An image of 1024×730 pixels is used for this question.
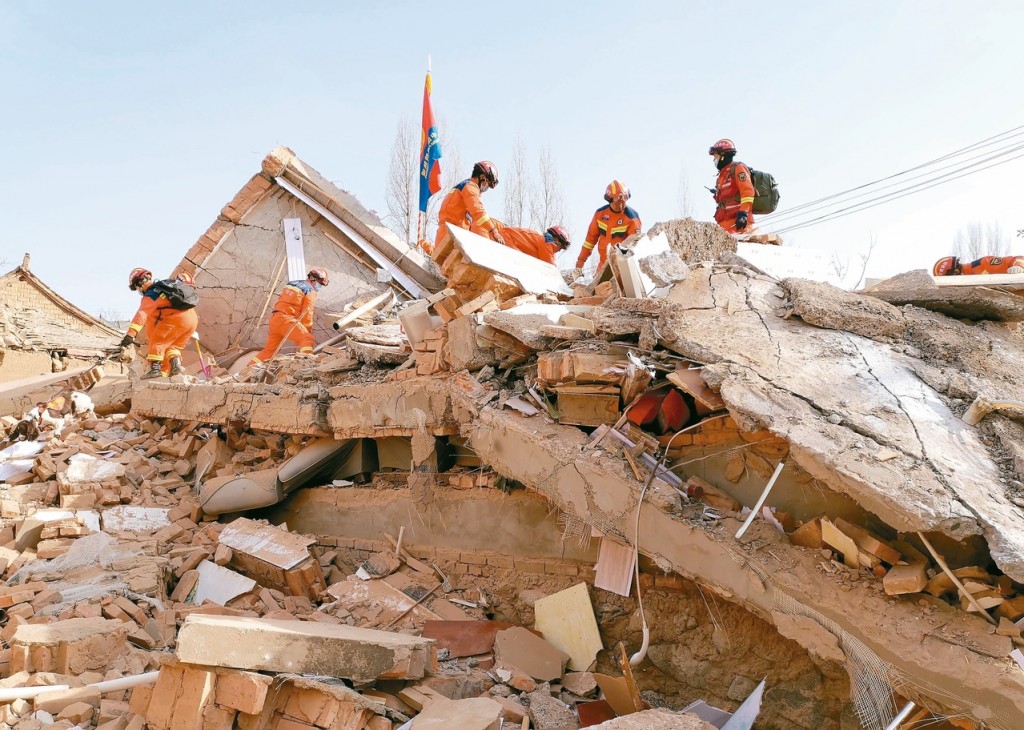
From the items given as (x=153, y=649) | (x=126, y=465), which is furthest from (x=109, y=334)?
(x=153, y=649)

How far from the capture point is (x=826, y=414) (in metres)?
3.17

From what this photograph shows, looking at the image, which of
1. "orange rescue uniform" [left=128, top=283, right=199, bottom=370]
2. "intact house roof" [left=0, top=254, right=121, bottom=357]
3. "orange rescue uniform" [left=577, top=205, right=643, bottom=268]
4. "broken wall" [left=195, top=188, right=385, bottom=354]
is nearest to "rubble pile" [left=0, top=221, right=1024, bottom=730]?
"orange rescue uniform" [left=128, top=283, right=199, bottom=370]

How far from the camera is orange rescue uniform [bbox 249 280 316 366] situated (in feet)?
28.4

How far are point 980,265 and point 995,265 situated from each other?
1.45ft

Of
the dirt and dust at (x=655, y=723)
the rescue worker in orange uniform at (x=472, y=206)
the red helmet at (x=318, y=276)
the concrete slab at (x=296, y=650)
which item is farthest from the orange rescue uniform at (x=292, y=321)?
the dirt and dust at (x=655, y=723)

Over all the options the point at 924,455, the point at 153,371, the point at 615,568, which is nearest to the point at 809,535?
the point at 924,455

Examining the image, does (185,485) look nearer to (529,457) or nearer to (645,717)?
(529,457)

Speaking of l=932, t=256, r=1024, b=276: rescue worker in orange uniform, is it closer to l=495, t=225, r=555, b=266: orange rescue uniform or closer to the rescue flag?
l=495, t=225, r=555, b=266: orange rescue uniform

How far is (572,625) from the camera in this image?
438cm

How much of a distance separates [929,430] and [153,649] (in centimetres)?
467

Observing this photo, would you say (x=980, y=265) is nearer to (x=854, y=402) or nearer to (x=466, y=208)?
(x=466, y=208)

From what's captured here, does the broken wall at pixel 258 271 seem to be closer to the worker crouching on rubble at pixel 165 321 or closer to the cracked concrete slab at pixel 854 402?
the worker crouching on rubble at pixel 165 321

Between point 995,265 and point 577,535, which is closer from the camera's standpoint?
point 577,535

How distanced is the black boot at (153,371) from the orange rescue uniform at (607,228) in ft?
17.7
